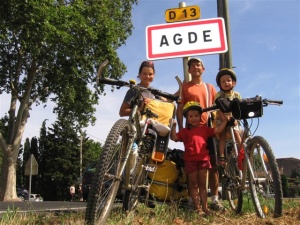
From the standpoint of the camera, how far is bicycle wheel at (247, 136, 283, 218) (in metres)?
3.73

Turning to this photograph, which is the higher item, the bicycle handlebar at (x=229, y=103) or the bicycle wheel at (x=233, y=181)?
A: the bicycle handlebar at (x=229, y=103)

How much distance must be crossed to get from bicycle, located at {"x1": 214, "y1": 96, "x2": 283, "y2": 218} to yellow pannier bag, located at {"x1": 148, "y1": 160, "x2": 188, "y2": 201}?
46 centimetres

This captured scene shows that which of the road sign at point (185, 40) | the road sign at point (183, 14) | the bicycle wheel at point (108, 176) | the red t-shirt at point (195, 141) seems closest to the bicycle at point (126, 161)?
the bicycle wheel at point (108, 176)

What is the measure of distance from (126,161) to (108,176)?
0.31 meters

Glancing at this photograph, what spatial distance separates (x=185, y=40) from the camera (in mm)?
5461

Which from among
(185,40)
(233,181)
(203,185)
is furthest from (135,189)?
(185,40)

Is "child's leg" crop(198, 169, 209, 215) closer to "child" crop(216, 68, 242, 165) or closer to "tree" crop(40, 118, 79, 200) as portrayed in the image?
"child" crop(216, 68, 242, 165)

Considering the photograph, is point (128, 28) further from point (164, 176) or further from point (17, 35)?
point (164, 176)

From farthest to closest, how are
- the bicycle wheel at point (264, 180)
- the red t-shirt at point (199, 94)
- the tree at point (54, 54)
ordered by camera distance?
the tree at point (54, 54) < the red t-shirt at point (199, 94) < the bicycle wheel at point (264, 180)

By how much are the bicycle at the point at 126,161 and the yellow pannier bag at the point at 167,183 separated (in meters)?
0.23

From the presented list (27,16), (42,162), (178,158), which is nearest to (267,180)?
(178,158)

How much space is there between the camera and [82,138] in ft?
195

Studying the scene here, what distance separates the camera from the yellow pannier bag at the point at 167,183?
4.25 meters

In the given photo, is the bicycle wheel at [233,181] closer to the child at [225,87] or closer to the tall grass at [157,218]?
the tall grass at [157,218]
